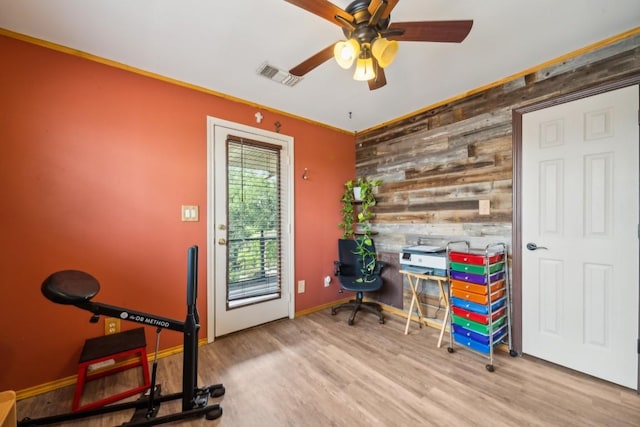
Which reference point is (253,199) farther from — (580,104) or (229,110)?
(580,104)

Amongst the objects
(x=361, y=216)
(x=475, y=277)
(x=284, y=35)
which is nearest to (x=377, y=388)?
(x=475, y=277)

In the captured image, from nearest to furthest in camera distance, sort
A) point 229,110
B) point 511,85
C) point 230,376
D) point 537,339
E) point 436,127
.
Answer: point 230,376, point 537,339, point 511,85, point 229,110, point 436,127

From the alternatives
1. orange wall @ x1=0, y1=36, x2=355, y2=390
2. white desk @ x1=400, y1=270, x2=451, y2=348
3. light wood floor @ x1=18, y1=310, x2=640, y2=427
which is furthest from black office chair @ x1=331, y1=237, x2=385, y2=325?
orange wall @ x1=0, y1=36, x2=355, y2=390

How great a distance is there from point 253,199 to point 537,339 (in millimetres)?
2941

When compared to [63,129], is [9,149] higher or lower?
lower

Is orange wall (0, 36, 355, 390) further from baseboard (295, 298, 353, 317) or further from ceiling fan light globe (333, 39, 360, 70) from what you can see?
ceiling fan light globe (333, 39, 360, 70)

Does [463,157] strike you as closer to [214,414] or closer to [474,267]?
[474,267]

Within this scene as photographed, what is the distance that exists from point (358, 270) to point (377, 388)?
1.63 metres

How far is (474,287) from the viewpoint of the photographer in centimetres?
217

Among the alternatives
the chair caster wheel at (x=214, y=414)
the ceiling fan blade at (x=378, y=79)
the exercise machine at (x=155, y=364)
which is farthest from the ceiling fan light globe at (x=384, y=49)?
the chair caster wheel at (x=214, y=414)

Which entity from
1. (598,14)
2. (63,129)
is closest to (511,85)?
(598,14)

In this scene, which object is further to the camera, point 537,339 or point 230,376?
point 537,339

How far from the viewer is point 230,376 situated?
1.99 meters

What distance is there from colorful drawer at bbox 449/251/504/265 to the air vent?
2139 mm
